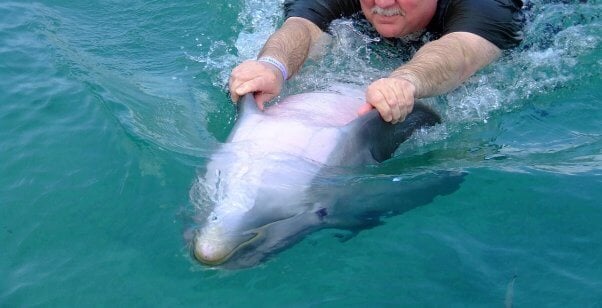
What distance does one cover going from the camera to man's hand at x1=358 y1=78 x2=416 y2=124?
379cm

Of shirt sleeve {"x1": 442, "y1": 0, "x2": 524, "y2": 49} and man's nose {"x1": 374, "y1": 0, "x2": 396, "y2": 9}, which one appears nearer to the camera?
shirt sleeve {"x1": 442, "y1": 0, "x2": 524, "y2": 49}

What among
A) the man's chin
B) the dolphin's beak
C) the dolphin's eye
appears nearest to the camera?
the dolphin's beak

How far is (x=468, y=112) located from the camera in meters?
4.86

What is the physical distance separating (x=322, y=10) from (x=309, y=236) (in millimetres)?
2515

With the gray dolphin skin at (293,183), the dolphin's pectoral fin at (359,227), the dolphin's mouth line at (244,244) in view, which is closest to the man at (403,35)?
the gray dolphin skin at (293,183)

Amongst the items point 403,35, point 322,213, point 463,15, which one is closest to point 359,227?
point 322,213

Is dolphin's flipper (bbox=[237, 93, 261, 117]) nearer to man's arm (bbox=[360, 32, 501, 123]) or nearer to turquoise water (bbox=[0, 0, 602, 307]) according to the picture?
turquoise water (bbox=[0, 0, 602, 307])

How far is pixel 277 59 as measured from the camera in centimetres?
462

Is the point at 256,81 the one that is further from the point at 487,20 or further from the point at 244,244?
the point at 487,20

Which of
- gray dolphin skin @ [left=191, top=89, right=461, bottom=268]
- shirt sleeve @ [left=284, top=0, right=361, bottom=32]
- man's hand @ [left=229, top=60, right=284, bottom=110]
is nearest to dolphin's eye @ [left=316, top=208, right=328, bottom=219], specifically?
gray dolphin skin @ [left=191, top=89, right=461, bottom=268]

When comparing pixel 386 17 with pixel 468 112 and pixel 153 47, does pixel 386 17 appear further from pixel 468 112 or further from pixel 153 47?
pixel 153 47

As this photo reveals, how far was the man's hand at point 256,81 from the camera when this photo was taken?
4.20 meters

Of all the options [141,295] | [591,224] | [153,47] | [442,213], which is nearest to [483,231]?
[442,213]

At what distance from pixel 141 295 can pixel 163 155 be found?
3.85ft
